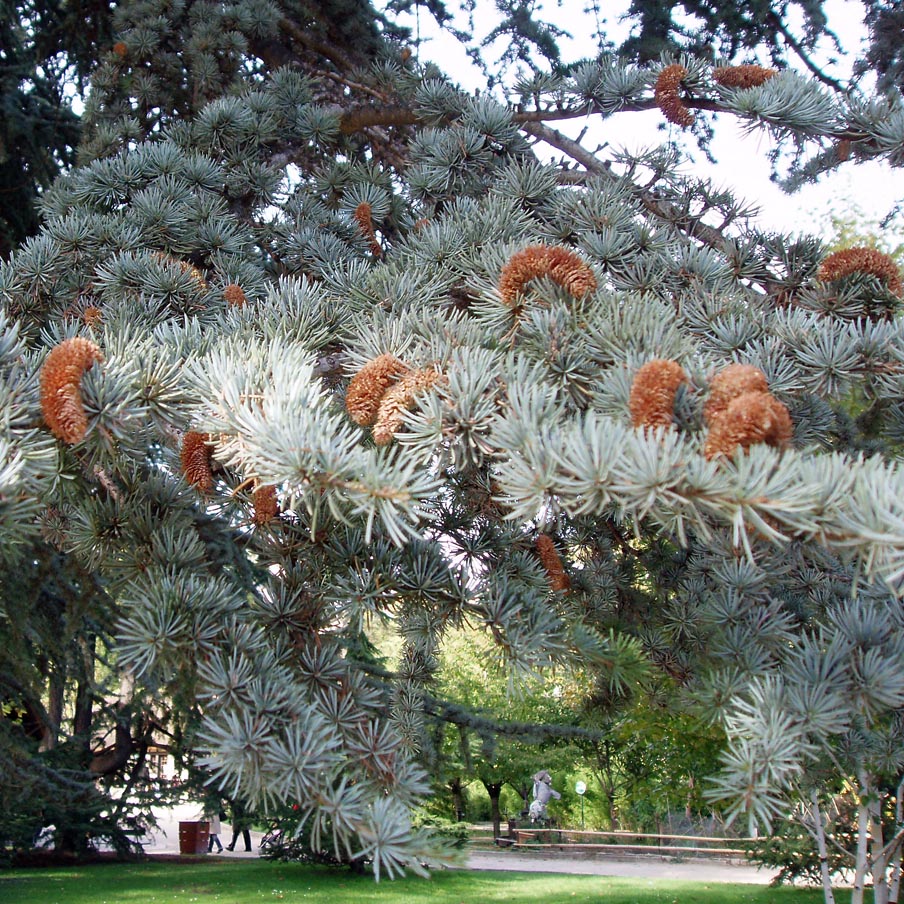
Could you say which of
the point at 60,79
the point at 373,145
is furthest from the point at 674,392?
the point at 60,79

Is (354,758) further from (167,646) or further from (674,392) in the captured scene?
(674,392)

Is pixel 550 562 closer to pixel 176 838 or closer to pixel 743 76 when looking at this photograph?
pixel 743 76

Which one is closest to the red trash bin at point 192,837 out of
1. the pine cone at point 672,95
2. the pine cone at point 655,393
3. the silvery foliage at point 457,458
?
the silvery foliage at point 457,458

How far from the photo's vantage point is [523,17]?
14.9 ft

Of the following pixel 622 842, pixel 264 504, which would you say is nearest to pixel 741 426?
pixel 264 504

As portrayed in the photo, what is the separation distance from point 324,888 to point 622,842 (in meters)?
7.64

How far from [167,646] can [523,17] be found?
4.11m

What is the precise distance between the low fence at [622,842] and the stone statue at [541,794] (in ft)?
1.04

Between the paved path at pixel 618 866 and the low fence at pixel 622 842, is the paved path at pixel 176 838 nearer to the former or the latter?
the paved path at pixel 618 866

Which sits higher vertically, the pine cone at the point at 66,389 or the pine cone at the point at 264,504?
the pine cone at the point at 66,389

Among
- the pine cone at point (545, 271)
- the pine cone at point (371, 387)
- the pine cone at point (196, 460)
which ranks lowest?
the pine cone at point (196, 460)

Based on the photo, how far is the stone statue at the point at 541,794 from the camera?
55.4 feet

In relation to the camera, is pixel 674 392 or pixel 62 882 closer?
pixel 674 392

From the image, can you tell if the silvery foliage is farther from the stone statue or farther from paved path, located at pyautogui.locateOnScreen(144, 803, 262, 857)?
the stone statue
